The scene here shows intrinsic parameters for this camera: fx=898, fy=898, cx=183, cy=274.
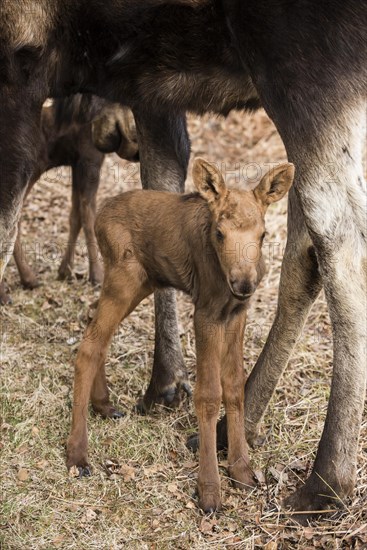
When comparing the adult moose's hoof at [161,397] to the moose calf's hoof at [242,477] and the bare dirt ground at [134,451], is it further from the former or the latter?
the moose calf's hoof at [242,477]

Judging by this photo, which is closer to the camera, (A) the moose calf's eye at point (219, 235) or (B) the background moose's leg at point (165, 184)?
(A) the moose calf's eye at point (219, 235)

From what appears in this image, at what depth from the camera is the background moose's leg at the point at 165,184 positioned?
5.81m

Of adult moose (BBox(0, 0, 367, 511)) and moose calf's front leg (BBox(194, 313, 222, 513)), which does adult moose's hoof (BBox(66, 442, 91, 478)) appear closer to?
moose calf's front leg (BBox(194, 313, 222, 513))

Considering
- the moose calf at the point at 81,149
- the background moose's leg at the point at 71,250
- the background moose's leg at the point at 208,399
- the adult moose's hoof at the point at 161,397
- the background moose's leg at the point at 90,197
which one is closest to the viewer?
the background moose's leg at the point at 208,399

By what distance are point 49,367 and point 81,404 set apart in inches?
49.2

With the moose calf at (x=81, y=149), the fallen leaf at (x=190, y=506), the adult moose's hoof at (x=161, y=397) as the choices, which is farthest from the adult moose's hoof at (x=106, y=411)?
the moose calf at (x=81, y=149)

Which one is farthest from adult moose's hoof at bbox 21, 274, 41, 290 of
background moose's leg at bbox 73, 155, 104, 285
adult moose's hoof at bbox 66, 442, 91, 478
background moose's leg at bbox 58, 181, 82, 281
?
adult moose's hoof at bbox 66, 442, 91, 478

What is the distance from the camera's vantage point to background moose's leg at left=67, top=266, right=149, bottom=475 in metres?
5.02

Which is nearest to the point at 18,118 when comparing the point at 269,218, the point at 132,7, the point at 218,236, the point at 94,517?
the point at 132,7

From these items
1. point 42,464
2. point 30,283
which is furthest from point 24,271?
point 42,464

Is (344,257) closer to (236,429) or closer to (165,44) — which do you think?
(236,429)

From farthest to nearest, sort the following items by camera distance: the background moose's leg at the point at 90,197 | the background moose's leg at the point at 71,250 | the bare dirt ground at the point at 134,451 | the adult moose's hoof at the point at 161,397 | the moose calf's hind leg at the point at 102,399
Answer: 1. the background moose's leg at the point at 71,250
2. the background moose's leg at the point at 90,197
3. the adult moose's hoof at the point at 161,397
4. the moose calf's hind leg at the point at 102,399
5. the bare dirt ground at the point at 134,451

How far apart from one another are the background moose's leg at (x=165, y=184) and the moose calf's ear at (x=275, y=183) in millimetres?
1414

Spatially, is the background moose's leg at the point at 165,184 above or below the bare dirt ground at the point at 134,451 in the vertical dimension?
above
